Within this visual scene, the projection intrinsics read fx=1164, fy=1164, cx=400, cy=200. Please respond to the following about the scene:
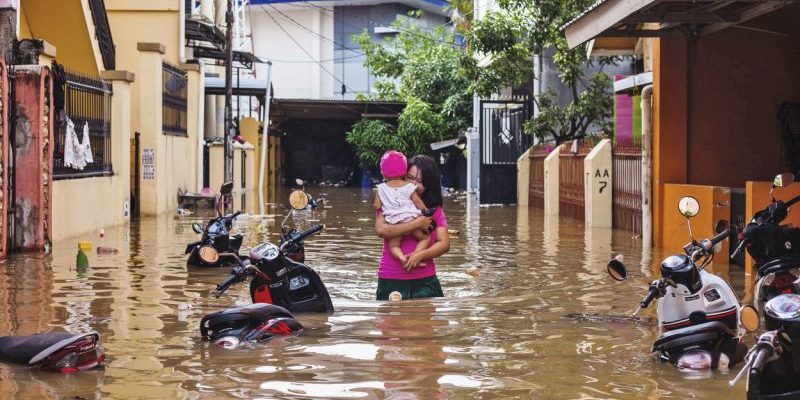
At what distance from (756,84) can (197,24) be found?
20914 mm

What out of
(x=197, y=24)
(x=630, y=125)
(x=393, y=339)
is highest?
(x=197, y=24)

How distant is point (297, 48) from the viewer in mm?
61094

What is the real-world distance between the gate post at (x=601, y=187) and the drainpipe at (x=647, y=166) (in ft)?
16.6

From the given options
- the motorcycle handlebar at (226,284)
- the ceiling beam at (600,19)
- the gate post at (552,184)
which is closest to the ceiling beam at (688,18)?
the ceiling beam at (600,19)

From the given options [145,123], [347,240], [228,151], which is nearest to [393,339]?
[347,240]

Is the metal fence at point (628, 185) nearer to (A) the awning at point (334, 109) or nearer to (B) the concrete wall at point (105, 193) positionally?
(B) the concrete wall at point (105, 193)

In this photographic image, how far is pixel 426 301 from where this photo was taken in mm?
9680

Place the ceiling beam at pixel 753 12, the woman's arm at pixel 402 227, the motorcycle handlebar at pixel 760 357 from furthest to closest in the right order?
the ceiling beam at pixel 753 12, the woman's arm at pixel 402 227, the motorcycle handlebar at pixel 760 357

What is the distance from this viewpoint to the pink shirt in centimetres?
957

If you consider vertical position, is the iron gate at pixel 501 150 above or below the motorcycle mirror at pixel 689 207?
above

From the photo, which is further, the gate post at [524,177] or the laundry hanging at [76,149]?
the gate post at [524,177]

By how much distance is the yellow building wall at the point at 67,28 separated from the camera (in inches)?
951

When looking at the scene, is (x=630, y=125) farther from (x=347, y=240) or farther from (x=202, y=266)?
(x=202, y=266)

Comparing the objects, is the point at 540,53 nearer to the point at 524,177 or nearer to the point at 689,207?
the point at 524,177
